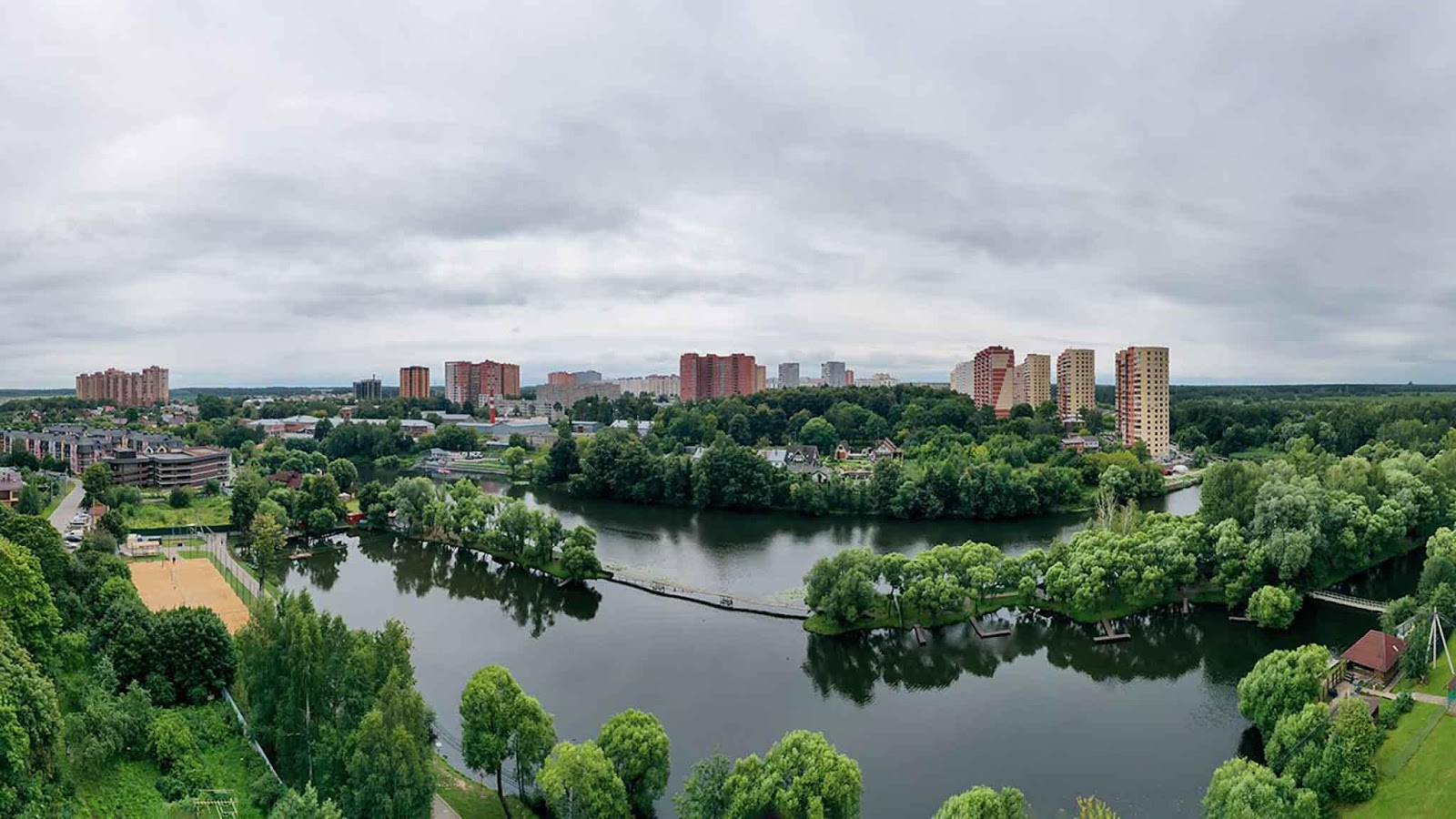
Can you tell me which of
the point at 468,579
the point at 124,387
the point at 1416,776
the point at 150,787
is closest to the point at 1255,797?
the point at 1416,776

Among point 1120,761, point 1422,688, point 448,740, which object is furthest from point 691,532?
point 1422,688

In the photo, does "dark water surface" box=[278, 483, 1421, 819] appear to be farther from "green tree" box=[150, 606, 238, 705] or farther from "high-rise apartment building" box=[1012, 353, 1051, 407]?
"high-rise apartment building" box=[1012, 353, 1051, 407]

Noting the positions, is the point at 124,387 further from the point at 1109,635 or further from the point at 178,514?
the point at 1109,635

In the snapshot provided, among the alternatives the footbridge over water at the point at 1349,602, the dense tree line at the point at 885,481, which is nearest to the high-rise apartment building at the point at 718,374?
the dense tree line at the point at 885,481

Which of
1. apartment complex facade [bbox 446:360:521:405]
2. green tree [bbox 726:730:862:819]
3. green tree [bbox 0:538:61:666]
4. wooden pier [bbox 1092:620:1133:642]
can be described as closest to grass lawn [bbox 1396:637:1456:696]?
wooden pier [bbox 1092:620:1133:642]

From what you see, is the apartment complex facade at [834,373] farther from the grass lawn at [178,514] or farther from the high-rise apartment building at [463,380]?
the grass lawn at [178,514]

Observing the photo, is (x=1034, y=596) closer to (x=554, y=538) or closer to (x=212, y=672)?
(x=554, y=538)
